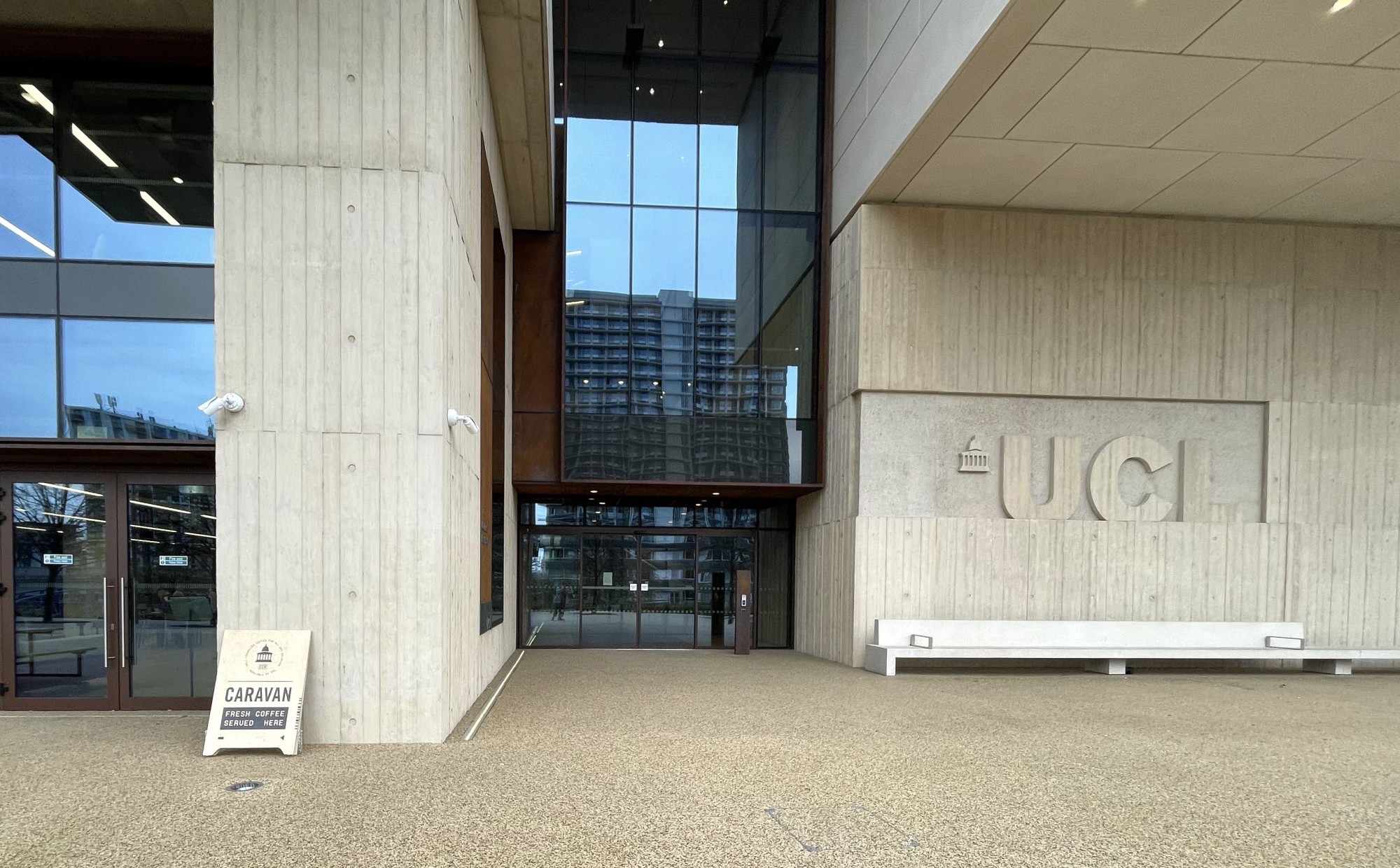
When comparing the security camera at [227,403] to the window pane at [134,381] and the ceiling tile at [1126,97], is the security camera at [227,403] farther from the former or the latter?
the ceiling tile at [1126,97]

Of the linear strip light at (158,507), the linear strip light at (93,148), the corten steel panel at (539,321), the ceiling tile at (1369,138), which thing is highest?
the ceiling tile at (1369,138)

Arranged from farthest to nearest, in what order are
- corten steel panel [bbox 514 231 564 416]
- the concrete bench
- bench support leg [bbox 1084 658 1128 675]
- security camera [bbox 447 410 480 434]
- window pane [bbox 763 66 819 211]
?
window pane [bbox 763 66 819 211] < corten steel panel [bbox 514 231 564 416] < bench support leg [bbox 1084 658 1128 675] < the concrete bench < security camera [bbox 447 410 480 434]

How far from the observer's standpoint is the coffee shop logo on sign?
1096 centimetres

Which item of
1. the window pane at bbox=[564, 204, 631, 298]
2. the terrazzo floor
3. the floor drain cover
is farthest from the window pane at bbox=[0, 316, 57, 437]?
the window pane at bbox=[564, 204, 631, 298]

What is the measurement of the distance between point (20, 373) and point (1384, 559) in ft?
55.6

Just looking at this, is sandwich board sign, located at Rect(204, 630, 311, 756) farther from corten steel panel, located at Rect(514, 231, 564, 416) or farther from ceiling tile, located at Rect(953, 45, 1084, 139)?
ceiling tile, located at Rect(953, 45, 1084, 139)

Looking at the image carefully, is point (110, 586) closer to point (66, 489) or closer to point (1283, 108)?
point (66, 489)

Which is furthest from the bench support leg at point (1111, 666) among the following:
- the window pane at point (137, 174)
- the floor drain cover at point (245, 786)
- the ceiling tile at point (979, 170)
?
the window pane at point (137, 174)

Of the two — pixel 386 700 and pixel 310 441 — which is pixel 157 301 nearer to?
pixel 310 441

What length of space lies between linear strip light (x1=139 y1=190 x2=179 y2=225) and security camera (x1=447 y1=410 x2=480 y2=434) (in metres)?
3.56

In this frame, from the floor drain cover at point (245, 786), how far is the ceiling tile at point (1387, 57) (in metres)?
11.5

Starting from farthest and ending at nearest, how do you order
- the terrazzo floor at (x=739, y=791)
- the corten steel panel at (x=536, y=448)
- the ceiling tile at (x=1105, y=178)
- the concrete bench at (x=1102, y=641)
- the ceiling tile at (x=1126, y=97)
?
the corten steel panel at (x=536, y=448) < the concrete bench at (x=1102, y=641) < the ceiling tile at (x=1105, y=178) < the ceiling tile at (x=1126, y=97) < the terrazzo floor at (x=739, y=791)

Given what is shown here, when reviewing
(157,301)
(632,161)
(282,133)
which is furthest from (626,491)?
(282,133)

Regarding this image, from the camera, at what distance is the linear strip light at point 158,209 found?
7.30m
